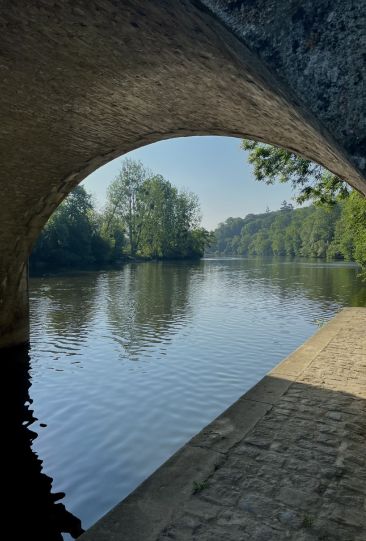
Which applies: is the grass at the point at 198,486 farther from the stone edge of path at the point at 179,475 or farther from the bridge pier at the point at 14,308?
the bridge pier at the point at 14,308

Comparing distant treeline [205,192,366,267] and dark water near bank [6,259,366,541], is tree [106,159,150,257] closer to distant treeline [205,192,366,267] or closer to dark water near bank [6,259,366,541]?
distant treeline [205,192,366,267]

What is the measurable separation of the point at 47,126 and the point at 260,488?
19.0 ft

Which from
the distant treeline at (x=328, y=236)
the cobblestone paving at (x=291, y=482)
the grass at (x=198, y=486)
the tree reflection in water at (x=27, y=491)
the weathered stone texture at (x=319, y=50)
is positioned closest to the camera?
the weathered stone texture at (x=319, y=50)

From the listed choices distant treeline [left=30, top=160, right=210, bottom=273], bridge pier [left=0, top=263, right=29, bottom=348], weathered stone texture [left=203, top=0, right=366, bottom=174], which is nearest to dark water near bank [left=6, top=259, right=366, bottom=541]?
bridge pier [left=0, top=263, right=29, bottom=348]

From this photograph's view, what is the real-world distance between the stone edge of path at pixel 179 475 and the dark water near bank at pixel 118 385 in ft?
3.58

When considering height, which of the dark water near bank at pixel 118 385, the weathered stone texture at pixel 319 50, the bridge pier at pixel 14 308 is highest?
the weathered stone texture at pixel 319 50

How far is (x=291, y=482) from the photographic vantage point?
13.2ft

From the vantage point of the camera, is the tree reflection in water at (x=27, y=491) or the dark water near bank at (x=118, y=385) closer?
the tree reflection in water at (x=27, y=491)

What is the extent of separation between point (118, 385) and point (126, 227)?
7188 cm

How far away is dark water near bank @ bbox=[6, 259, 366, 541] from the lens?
5449mm

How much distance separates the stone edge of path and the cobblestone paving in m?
0.11

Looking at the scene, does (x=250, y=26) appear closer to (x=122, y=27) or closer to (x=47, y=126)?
(x=122, y=27)

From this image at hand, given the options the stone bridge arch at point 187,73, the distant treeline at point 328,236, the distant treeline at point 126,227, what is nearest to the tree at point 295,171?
the distant treeline at point 328,236

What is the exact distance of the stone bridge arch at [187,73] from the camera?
3084 mm
